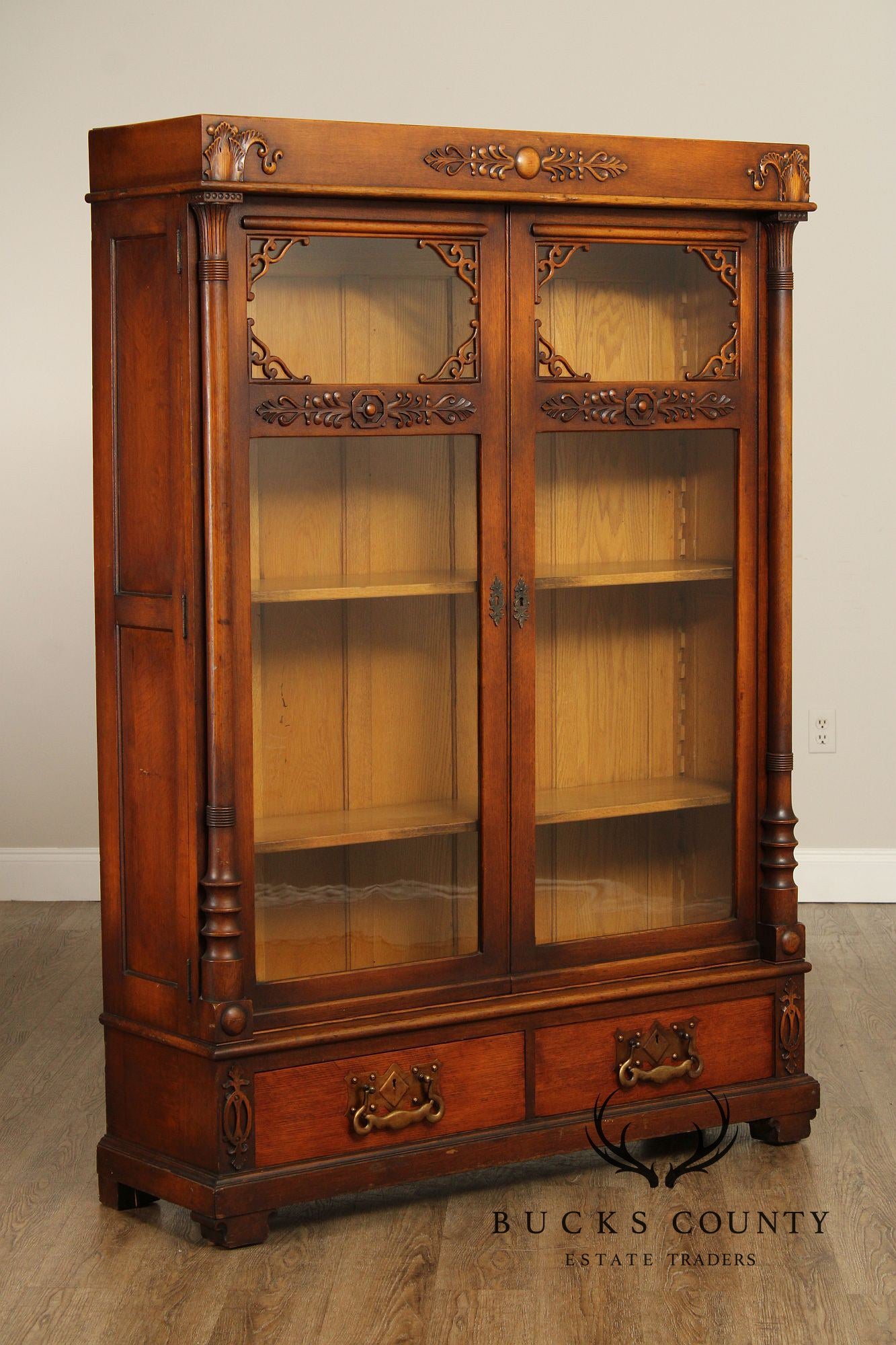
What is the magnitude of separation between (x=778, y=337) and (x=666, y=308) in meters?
0.20

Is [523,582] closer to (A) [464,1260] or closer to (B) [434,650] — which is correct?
(B) [434,650]

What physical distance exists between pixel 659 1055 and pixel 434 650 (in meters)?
0.81

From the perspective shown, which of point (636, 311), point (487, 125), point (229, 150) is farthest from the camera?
point (487, 125)

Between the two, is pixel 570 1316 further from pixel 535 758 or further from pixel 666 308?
pixel 666 308

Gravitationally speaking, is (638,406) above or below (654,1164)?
above

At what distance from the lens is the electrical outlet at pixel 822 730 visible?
4.37 m

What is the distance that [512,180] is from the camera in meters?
2.48

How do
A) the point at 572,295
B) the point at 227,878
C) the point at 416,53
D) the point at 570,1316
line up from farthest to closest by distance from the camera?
the point at 416,53 < the point at 572,295 < the point at 227,878 < the point at 570,1316

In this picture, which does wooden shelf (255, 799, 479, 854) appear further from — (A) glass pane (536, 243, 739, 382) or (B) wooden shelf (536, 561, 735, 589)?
(A) glass pane (536, 243, 739, 382)

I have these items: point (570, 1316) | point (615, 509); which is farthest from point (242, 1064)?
point (615, 509)

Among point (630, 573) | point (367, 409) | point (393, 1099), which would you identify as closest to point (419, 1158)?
point (393, 1099)

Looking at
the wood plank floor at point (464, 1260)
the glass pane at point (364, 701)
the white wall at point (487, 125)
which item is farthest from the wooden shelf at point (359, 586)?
the white wall at point (487, 125)

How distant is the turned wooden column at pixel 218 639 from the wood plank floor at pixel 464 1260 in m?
0.38

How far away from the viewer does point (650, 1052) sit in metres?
2.71
